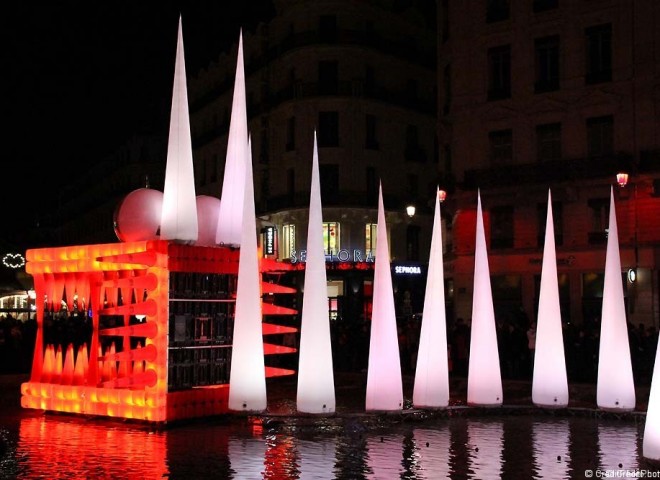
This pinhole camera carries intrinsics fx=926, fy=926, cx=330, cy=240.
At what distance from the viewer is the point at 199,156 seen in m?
60.5

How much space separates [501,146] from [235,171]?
79.6 feet

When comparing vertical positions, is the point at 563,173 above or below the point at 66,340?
above

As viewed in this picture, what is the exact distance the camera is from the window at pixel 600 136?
3719 cm

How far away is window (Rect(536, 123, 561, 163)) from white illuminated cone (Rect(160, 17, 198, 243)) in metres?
24.5

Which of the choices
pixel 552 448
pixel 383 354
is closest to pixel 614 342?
pixel 552 448

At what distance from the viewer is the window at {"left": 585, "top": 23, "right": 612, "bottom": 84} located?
3719 cm

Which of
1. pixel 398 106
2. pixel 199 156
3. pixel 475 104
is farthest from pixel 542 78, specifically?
pixel 199 156

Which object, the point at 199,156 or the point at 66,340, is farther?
the point at 199,156

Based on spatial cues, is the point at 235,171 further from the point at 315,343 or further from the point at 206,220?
the point at 315,343

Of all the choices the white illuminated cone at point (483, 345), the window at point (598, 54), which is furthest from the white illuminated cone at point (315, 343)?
the window at point (598, 54)

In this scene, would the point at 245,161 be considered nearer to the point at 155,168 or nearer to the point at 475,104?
the point at 475,104

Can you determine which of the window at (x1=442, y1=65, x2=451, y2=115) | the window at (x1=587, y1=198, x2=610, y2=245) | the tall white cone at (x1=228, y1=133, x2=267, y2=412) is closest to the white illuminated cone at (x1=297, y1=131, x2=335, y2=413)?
the tall white cone at (x1=228, y1=133, x2=267, y2=412)

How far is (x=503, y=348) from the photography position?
25.5 m

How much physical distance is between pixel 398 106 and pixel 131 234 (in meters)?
34.1
